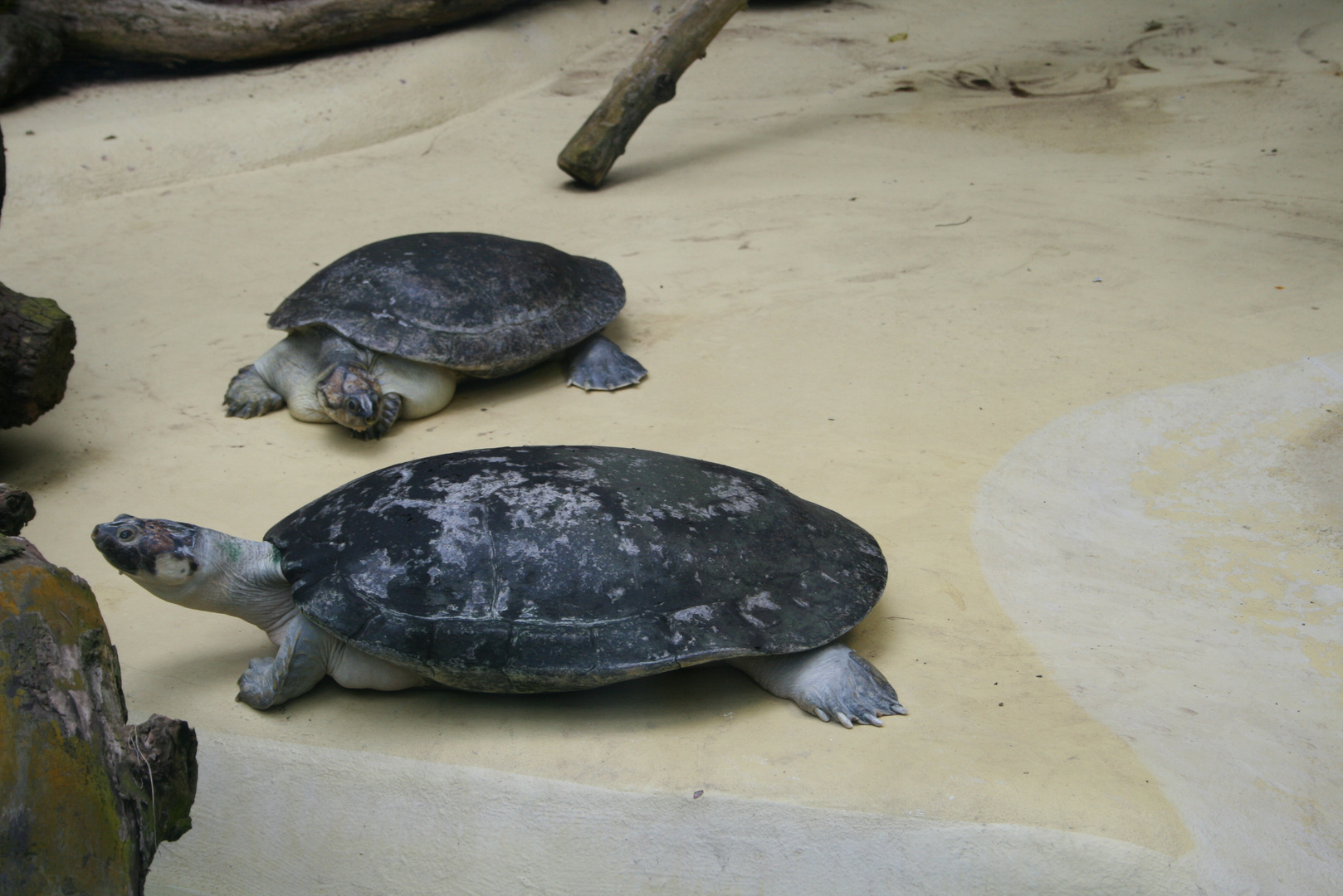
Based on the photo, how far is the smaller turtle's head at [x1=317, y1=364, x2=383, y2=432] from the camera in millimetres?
3898

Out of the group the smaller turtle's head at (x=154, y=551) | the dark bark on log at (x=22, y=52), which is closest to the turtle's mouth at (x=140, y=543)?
the smaller turtle's head at (x=154, y=551)

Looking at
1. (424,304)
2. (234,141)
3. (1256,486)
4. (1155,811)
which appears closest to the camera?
(1155,811)

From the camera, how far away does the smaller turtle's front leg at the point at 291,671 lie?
2406 millimetres

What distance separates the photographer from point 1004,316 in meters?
4.70

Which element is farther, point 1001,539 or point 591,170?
point 591,170

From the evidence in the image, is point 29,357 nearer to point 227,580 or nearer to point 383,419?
point 383,419

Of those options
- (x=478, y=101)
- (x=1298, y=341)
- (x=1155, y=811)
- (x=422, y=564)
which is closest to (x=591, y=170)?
(x=478, y=101)

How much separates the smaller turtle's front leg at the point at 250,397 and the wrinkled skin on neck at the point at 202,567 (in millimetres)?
1840

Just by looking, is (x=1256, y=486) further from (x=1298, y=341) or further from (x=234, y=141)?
(x=234, y=141)

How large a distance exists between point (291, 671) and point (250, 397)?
2.24m

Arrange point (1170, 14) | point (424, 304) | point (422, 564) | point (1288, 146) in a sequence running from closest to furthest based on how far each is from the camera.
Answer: point (422, 564) → point (424, 304) → point (1288, 146) → point (1170, 14)

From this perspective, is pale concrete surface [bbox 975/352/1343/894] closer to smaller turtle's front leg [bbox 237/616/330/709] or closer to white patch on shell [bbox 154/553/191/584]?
smaller turtle's front leg [bbox 237/616/330/709]

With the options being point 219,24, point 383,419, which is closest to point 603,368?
point 383,419

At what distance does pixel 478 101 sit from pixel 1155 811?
7.97 metres
